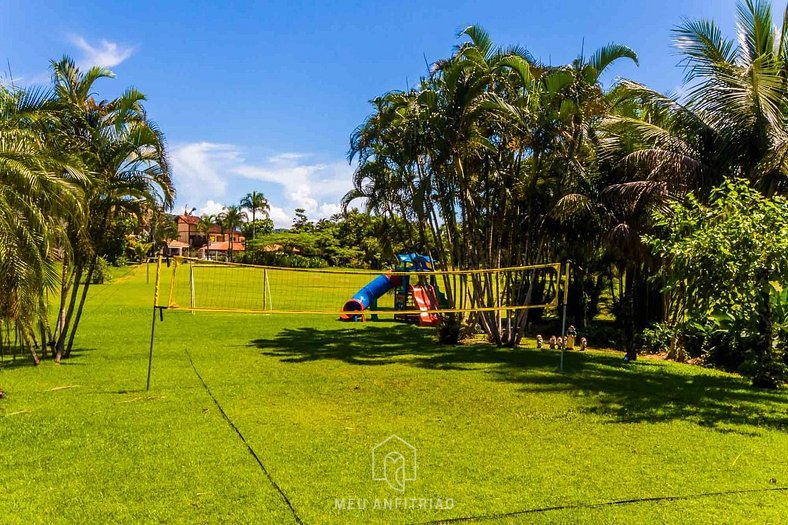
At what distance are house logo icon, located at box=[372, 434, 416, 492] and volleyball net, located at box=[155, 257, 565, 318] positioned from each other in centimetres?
387

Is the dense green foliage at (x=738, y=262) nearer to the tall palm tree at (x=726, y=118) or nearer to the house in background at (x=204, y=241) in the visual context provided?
the tall palm tree at (x=726, y=118)

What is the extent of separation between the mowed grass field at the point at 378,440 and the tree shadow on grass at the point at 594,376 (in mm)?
59

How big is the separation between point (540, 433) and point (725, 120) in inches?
262

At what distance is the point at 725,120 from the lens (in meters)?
9.28

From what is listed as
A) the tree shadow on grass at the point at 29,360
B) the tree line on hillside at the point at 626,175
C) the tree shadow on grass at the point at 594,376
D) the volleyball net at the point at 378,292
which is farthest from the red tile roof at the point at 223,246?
the tree shadow on grass at the point at 29,360

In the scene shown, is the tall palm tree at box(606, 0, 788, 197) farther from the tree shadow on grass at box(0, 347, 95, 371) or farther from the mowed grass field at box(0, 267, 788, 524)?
the tree shadow on grass at box(0, 347, 95, 371)

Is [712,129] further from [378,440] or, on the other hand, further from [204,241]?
[204,241]

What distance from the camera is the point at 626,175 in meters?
12.1

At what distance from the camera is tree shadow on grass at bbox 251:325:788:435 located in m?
6.87

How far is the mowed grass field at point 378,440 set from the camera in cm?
415

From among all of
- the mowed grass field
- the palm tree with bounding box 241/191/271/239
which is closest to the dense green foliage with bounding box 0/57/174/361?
the mowed grass field

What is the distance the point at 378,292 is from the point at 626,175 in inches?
422

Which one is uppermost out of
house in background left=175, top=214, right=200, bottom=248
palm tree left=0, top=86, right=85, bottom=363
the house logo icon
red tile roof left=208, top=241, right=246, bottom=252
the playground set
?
house in background left=175, top=214, right=200, bottom=248

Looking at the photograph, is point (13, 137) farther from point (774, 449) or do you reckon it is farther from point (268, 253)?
point (268, 253)
